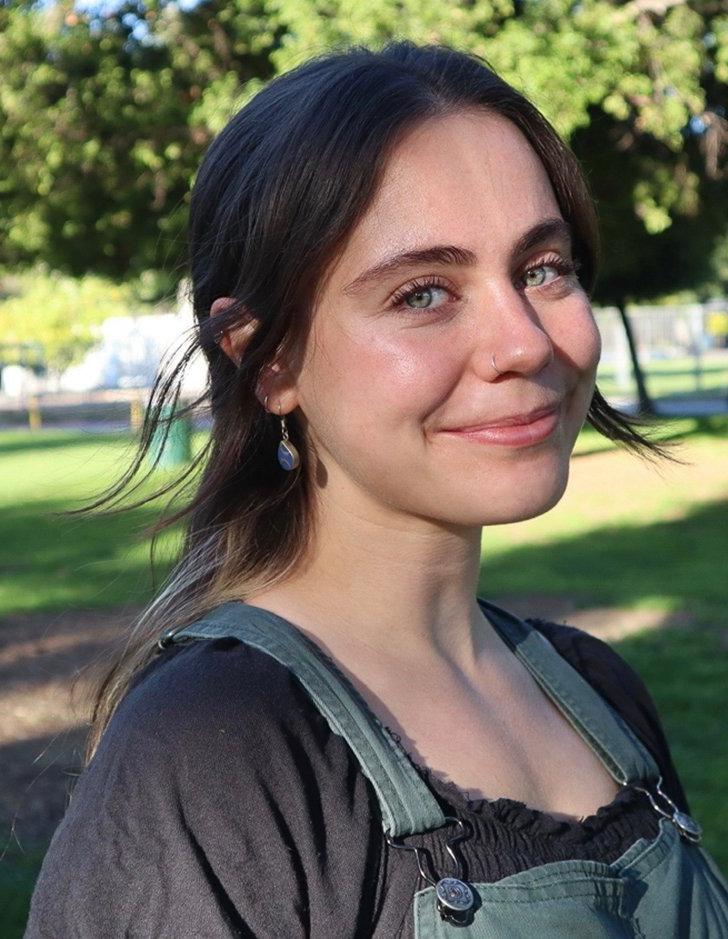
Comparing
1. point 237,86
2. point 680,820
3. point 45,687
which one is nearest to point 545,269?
point 680,820

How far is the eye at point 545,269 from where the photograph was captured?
67.0 inches

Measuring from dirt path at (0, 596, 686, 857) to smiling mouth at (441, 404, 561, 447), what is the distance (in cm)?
288

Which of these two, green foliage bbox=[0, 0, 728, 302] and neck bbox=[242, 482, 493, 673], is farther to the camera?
green foliage bbox=[0, 0, 728, 302]

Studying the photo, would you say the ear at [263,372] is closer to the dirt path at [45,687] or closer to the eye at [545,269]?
the eye at [545,269]

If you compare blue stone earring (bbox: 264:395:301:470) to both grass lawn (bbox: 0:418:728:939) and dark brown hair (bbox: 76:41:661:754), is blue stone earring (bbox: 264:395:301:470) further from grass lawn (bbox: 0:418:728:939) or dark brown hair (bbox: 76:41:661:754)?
grass lawn (bbox: 0:418:728:939)

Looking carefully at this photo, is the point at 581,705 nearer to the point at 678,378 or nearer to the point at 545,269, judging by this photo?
the point at 545,269

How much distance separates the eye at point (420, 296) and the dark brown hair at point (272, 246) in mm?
97

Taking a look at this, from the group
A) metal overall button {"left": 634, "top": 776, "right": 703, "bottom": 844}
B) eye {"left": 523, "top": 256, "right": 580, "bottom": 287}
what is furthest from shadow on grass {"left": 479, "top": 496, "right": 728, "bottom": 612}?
eye {"left": 523, "top": 256, "right": 580, "bottom": 287}

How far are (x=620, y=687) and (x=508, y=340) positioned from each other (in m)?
0.62

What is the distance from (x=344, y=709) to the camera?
1.47 meters

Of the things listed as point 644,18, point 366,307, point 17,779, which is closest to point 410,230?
point 366,307

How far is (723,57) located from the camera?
1287 cm

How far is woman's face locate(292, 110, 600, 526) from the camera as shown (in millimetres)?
1594

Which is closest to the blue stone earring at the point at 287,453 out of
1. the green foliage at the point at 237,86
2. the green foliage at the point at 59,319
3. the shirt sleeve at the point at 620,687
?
the shirt sleeve at the point at 620,687
